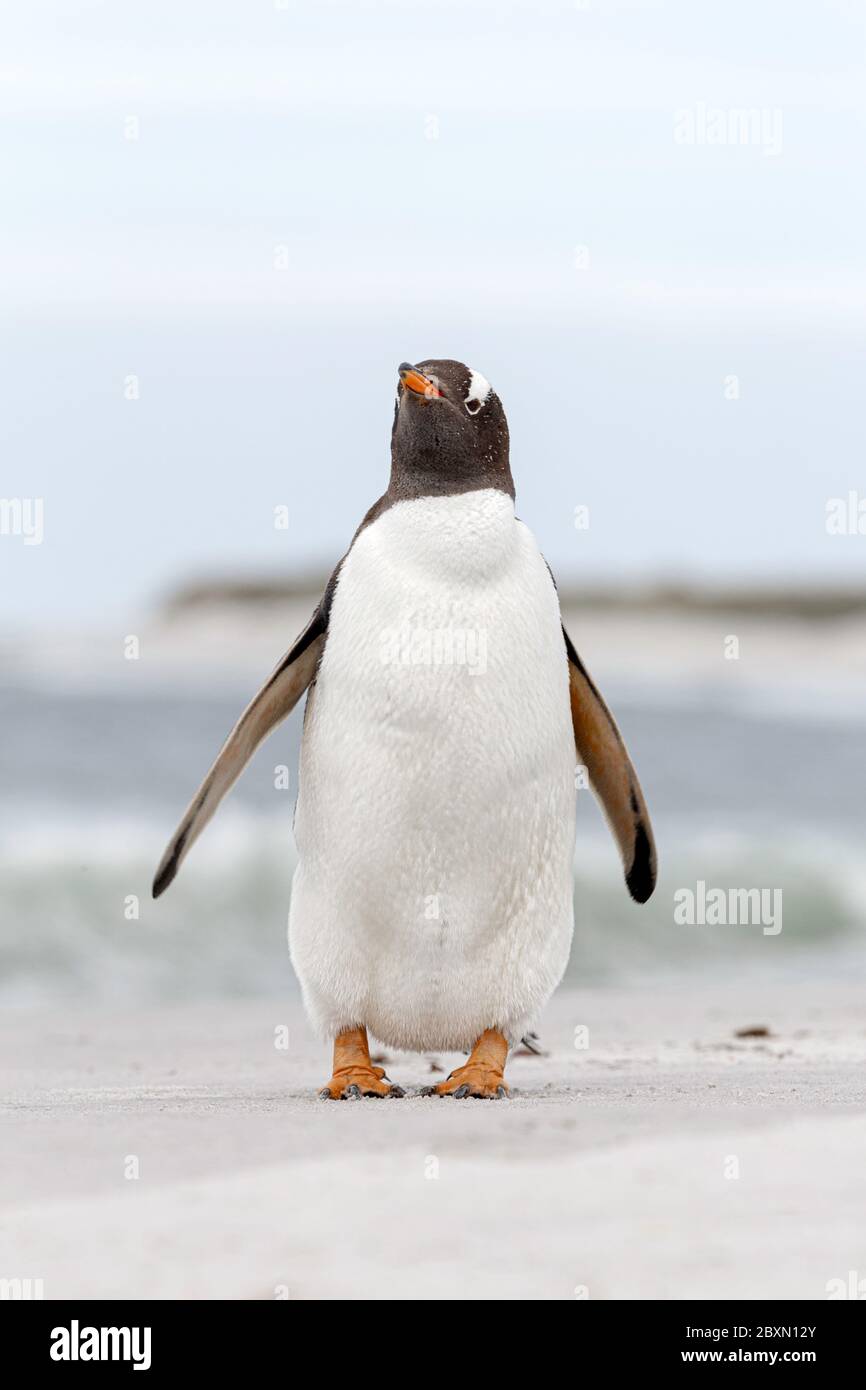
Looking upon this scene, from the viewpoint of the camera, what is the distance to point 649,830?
5.20m

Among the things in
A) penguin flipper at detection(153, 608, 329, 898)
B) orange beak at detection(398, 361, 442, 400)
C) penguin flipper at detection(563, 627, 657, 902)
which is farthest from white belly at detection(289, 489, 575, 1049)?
penguin flipper at detection(563, 627, 657, 902)

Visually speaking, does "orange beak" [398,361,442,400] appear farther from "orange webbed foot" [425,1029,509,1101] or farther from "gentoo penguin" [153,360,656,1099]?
"orange webbed foot" [425,1029,509,1101]

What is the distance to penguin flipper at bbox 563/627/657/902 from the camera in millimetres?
5047

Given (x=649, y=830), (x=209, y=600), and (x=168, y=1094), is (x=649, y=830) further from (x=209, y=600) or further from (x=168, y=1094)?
(x=209, y=600)

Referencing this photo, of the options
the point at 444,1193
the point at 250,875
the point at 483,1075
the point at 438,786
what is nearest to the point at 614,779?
the point at 438,786

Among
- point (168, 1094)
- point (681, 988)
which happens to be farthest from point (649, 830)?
point (681, 988)

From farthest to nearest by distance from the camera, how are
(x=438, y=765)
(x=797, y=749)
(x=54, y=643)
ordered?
(x=54, y=643), (x=797, y=749), (x=438, y=765)

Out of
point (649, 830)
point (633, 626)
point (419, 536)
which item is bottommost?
point (633, 626)

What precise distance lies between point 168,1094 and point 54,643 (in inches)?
1304

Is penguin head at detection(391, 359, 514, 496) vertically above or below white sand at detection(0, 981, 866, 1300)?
above

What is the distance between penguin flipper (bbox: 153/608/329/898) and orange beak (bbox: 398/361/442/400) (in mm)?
573

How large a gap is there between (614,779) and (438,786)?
0.92m

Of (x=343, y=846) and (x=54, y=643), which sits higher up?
(x=343, y=846)
